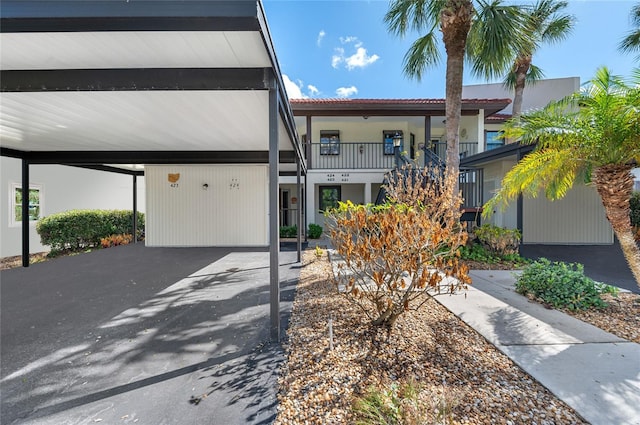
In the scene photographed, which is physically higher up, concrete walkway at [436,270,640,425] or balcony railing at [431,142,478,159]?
balcony railing at [431,142,478,159]

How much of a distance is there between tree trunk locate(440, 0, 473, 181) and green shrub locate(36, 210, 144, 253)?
11701 mm

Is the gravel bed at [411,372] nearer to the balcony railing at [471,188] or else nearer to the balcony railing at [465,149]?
the balcony railing at [471,188]

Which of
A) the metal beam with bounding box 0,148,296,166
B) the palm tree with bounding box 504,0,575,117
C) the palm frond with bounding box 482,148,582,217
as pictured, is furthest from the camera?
the palm tree with bounding box 504,0,575,117

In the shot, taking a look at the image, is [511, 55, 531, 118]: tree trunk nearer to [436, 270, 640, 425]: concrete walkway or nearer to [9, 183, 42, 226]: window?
[436, 270, 640, 425]: concrete walkway

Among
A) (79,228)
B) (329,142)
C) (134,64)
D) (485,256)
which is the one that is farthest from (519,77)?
(79,228)

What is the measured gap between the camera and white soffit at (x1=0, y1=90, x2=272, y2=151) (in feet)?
12.0

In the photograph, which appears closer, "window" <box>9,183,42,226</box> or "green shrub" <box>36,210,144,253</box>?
"window" <box>9,183,42,226</box>

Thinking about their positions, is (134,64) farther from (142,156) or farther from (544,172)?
(544,172)

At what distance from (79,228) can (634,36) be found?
2245 cm

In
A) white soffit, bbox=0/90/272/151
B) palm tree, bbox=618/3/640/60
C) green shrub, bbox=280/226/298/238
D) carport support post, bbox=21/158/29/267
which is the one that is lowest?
green shrub, bbox=280/226/298/238

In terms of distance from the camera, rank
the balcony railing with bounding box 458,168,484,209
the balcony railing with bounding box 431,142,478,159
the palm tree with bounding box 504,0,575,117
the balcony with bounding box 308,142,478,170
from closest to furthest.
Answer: the balcony railing with bounding box 458,168,484,209 < the palm tree with bounding box 504,0,575,117 < the balcony railing with bounding box 431,142,478,159 < the balcony with bounding box 308,142,478,170

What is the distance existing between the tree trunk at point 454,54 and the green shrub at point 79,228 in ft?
38.4

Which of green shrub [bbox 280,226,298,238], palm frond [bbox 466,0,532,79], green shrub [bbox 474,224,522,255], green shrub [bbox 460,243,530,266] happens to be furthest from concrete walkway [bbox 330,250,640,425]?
green shrub [bbox 280,226,298,238]

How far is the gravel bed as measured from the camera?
1.81m
